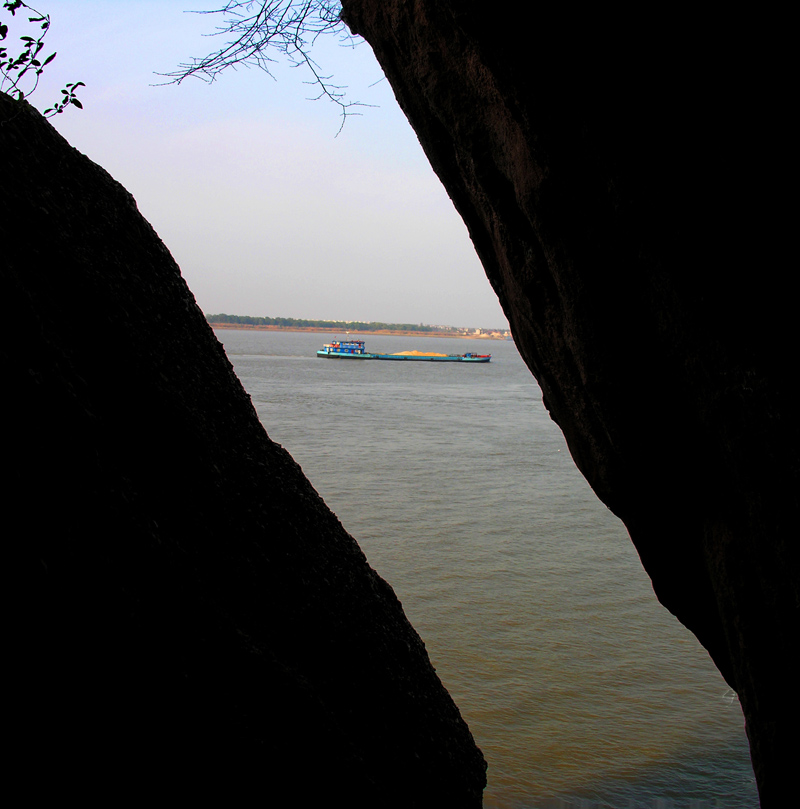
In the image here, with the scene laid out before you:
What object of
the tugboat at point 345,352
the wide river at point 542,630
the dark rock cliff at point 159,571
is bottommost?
the wide river at point 542,630

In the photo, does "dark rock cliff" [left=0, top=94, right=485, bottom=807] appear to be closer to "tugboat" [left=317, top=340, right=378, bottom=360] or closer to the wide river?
the wide river

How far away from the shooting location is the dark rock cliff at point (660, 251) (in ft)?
8.78

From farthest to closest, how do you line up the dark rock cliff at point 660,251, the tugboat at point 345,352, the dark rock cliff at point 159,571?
1. the tugboat at point 345,352
2. the dark rock cliff at point 660,251
3. the dark rock cliff at point 159,571

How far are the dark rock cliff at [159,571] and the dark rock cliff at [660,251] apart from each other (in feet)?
4.79

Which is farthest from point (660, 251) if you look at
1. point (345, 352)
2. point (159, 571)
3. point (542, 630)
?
point (345, 352)

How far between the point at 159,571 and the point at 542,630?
822 centimetres

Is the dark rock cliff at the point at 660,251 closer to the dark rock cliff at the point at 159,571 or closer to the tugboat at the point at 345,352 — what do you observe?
the dark rock cliff at the point at 159,571

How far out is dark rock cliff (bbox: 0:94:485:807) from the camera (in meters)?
2.05

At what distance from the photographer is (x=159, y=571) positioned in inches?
93.9

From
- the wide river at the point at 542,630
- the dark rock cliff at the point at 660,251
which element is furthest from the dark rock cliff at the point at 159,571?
the wide river at the point at 542,630

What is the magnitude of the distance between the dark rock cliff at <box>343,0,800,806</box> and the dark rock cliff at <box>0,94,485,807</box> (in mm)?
1459

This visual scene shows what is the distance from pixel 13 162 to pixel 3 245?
21.9 inches

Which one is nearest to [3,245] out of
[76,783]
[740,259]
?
[76,783]

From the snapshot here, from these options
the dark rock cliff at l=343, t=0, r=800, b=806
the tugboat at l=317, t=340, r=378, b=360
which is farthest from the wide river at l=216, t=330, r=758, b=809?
the tugboat at l=317, t=340, r=378, b=360
